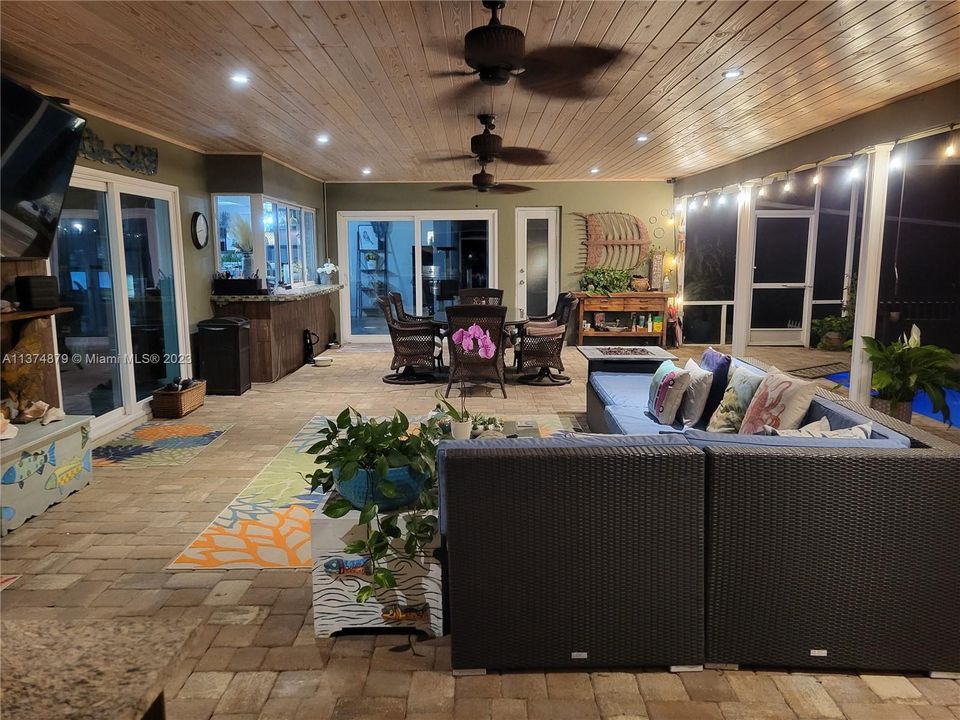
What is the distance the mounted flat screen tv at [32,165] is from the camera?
343cm

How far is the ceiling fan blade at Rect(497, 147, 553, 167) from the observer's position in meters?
6.81

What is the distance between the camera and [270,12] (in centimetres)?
281

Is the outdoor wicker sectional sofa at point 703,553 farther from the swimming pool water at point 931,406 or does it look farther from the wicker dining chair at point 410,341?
the wicker dining chair at point 410,341

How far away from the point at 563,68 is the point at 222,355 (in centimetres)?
456

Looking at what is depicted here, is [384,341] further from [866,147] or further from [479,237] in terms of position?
[866,147]

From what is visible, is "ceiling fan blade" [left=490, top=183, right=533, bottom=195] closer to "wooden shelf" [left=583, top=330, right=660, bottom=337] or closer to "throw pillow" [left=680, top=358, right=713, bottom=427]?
"wooden shelf" [left=583, top=330, right=660, bottom=337]

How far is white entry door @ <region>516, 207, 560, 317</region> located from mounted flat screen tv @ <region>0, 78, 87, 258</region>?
703 centimetres

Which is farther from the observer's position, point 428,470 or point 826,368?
point 826,368

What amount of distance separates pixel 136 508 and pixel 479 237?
292 inches

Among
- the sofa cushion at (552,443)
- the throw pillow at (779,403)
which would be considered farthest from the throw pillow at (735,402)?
the sofa cushion at (552,443)

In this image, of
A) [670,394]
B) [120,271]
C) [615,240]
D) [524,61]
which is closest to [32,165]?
[120,271]

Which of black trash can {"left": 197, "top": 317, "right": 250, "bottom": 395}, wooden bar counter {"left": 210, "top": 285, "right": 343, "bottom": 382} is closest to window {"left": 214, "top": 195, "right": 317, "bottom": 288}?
wooden bar counter {"left": 210, "top": 285, "right": 343, "bottom": 382}

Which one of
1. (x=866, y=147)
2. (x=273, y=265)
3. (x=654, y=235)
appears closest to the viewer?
(x=866, y=147)

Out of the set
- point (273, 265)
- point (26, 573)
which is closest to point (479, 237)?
point (273, 265)
